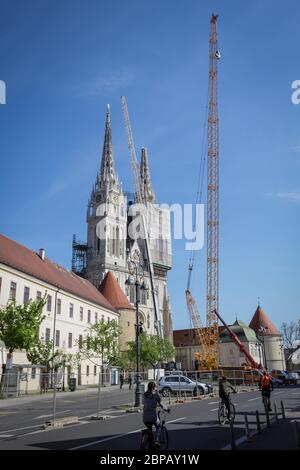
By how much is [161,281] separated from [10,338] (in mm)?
84069

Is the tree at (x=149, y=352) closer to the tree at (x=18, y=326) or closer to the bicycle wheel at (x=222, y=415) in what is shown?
the tree at (x=18, y=326)

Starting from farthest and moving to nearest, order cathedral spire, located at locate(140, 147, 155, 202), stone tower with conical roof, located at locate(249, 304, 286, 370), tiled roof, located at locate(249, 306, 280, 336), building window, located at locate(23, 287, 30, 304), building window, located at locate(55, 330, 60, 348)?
1. cathedral spire, located at locate(140, 147, 155, 202)
2. tiled roof, located at locate(249, 306, 280, 336)
3. stone tower with conical roof, located at locate(249, 304, 286, 370)
4. building window, located at locate(55, 330, 60, 348)
5. building window, located at locate(23, 287, 30, 304)

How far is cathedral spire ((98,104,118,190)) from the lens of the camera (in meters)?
113

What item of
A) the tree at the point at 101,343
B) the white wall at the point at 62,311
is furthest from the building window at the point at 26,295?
the tree at the point at 101,343

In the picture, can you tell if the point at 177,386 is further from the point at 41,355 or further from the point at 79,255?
the point at 79,255

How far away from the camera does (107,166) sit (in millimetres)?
118312

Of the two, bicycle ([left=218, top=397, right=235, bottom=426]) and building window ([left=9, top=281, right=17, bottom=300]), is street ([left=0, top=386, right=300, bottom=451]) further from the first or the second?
building window ([left=9, top=281, right=17, bottom=300])

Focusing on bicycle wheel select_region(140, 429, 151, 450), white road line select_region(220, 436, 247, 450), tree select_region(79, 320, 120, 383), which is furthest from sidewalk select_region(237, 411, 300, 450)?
tree select_region(79, 320, 120, 383)

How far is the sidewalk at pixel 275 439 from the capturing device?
34.8ft

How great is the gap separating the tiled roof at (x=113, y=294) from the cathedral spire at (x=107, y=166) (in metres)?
31.9

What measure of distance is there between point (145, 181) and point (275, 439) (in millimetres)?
126124

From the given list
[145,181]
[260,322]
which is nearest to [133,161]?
[145,181]
